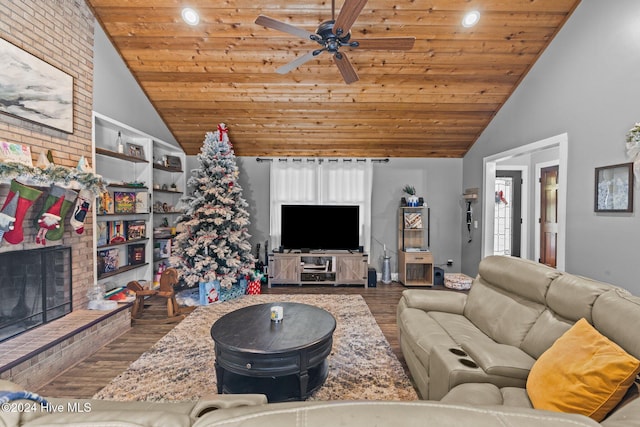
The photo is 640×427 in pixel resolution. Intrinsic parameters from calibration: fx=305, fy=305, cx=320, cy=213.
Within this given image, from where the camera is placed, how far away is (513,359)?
1727 millimetres

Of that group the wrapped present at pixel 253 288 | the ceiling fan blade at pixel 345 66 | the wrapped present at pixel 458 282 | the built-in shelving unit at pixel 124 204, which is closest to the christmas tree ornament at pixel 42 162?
the built-in shelving unit at pixel 124 204

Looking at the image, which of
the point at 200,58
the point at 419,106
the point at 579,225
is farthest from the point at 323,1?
the point at 579,225

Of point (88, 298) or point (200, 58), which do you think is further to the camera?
point (200, 58)

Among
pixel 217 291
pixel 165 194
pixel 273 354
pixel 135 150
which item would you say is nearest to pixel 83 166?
pixel 135 150

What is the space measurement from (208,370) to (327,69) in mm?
3721

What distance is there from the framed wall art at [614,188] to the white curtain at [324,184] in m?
3.36

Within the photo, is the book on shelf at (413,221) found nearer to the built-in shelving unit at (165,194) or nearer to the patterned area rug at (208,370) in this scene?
the patterned area rug at (208,370)

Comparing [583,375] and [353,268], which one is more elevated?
[583,375]

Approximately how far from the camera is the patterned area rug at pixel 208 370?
2268 millimetres

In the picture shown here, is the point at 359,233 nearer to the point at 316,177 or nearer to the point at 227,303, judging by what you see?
the point at 316,177

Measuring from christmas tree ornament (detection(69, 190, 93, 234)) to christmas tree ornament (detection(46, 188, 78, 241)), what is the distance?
1.9 inches

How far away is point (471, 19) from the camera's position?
3.42m

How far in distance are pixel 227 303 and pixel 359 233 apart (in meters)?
2.58

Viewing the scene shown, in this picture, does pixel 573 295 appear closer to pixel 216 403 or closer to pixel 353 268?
pixel 216 403
